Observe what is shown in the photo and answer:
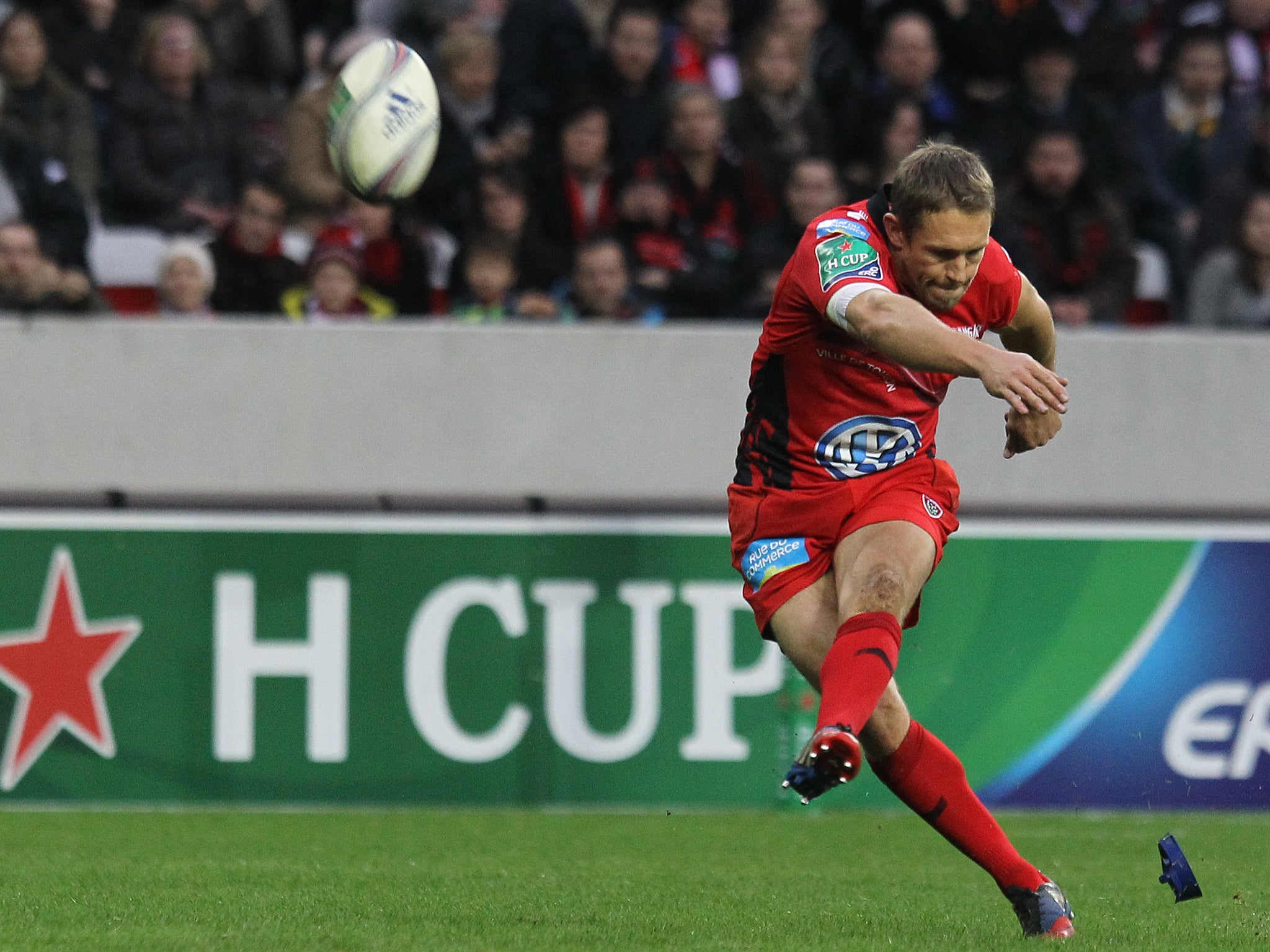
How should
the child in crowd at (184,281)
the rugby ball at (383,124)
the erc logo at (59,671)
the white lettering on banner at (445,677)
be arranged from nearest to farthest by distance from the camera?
the rugby ball at (383,124) → the erc logo at (59,671) → the white lettering on banner at (445,677) → the child in crowd at (184,281)

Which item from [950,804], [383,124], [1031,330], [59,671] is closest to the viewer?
[950,804]

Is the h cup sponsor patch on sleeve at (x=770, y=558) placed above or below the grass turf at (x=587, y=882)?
above

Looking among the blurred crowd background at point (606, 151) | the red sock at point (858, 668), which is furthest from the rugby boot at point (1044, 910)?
the blurred crowd background at point (606, 151)

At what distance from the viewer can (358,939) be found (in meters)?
4.69

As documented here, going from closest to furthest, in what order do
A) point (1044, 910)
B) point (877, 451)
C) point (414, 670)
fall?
point (1044, 910) → point (877, 451) → point (414, 670)

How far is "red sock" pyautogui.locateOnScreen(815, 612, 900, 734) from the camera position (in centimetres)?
443

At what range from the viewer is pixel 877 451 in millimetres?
5047

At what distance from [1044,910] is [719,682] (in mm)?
3436

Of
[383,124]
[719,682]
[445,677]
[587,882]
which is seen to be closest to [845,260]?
[587,882]

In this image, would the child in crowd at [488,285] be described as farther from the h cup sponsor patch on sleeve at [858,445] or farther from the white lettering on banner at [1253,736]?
the h cup sponsor patch on sleeve at [858,445]

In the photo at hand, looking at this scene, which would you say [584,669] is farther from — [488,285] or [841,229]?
[841,229]

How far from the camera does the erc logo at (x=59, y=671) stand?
8.01 meters

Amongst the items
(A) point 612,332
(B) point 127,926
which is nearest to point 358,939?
(B) point 127,926

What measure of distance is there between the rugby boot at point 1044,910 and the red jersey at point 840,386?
1093mm
